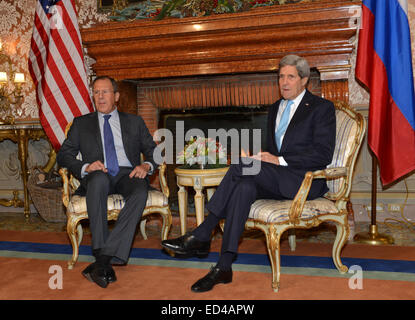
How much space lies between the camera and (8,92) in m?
4.99

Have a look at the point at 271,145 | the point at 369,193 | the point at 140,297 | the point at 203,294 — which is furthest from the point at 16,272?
the point at 369,193

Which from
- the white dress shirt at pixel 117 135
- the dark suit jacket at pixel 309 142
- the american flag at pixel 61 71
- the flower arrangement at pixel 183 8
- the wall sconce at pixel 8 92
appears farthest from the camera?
the wall sconce at pixel 8 92

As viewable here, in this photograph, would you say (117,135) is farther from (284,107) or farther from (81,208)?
(284,107)

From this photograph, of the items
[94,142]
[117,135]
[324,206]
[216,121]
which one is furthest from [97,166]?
[216,121]

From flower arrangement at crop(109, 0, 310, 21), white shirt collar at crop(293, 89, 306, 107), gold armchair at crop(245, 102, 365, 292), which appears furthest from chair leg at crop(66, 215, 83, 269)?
flower arrangement at crop(109, 0, 310, 21)

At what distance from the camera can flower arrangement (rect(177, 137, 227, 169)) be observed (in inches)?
129

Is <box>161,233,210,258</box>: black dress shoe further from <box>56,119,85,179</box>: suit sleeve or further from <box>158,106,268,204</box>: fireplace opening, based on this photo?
<box>158,106,268,204</box>: fireplace opening

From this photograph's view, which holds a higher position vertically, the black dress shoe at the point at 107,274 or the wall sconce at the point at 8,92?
the wall sconce at the point at 8,92

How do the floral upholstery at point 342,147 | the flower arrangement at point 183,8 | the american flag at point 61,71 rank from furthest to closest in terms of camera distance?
the american flag at point 61,71
the flower arrangement at point 183,8
the floral upholstery at point 342,147

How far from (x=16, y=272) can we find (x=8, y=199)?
8.26 feet

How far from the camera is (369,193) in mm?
4098

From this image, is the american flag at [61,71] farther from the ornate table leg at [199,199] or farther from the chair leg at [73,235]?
the ornate table leg at [199,199]

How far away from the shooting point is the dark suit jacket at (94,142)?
124 inches

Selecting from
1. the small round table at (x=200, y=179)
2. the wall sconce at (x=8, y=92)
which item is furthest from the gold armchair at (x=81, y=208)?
the wall sconce at (x=8, y=92)
